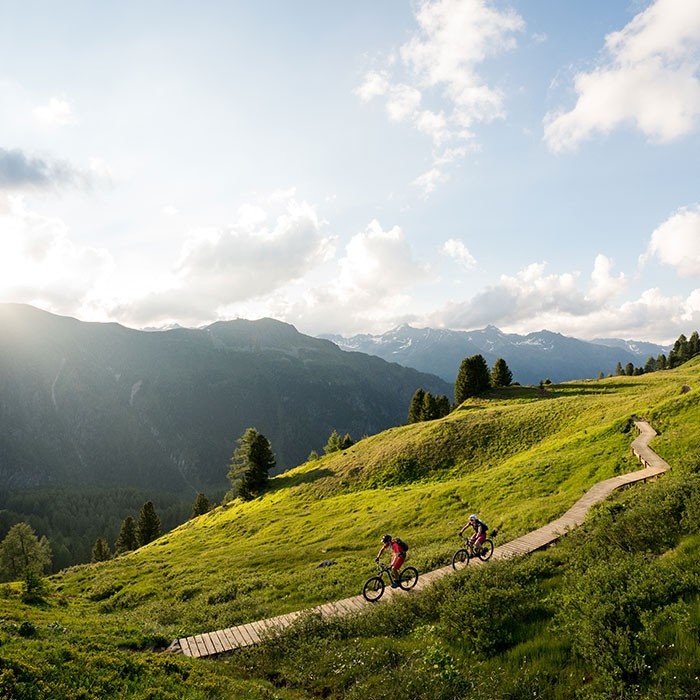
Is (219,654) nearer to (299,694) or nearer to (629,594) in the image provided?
(299,694)

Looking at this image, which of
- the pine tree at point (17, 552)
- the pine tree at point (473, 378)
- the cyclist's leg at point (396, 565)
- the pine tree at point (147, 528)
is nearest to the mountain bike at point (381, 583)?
the cyclist's leg at point (396, 565)

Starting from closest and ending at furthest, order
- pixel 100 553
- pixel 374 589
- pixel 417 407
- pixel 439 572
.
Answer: pixel 374 589
pixel 439 572
pixel 100 553
pixel 417 407

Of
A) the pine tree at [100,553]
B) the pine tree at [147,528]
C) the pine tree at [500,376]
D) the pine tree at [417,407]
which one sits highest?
the pine tree at [500,376]

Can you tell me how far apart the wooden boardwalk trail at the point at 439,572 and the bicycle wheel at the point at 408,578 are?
32 cm

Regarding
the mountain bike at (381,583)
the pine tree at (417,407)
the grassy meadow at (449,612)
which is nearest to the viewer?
the grassy meadow at (449,612)

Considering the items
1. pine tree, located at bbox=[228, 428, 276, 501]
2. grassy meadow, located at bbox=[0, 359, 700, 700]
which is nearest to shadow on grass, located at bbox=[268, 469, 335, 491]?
pine tree, located at bbox=[228, 428, 276, 501]

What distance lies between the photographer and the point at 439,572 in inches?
826

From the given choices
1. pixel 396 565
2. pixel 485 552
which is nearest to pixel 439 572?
pixel 485 552

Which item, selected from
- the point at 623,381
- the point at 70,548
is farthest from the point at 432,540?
the point at 70,548

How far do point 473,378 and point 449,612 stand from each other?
8652 cm

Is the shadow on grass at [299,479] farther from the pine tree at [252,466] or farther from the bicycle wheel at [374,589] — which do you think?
the bicycle wheel at [374,589]

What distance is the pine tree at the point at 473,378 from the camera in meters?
94.2

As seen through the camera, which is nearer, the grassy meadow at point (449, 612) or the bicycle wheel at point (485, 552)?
the grassy meadow at point (449, 612)

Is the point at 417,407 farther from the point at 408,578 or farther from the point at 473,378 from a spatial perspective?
the point at 408,578
